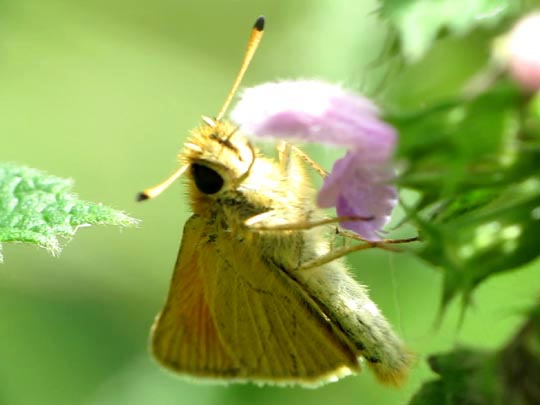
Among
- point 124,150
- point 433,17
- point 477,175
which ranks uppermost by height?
point 124,150

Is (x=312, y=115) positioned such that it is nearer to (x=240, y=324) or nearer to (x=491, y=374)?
(x=491, y=374)

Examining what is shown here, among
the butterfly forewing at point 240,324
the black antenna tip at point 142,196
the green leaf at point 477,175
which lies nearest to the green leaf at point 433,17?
the green leaf at point 477,175

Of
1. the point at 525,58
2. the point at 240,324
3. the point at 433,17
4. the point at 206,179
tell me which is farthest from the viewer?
the point at 240,324

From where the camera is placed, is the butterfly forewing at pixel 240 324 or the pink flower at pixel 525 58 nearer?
the pink flower at pixel 525 58

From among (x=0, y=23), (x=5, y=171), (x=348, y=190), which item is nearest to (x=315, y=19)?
(x=0, y=23)

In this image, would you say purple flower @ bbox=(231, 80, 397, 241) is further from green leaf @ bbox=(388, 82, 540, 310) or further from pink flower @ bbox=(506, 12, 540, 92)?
pink flower @ bbox=(506, 12, 540, 92)

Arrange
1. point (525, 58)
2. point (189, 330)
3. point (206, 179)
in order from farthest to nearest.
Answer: point (189, 330) < point (206, 179) < point (525, 58)

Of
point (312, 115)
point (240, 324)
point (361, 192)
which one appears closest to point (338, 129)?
point (312, 115)

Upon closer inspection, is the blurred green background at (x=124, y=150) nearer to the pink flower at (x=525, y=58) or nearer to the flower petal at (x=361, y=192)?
the flower petal at (x=361, y=192)

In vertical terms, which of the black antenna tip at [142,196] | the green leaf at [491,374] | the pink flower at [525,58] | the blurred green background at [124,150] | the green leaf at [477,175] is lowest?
the green leaf at [491,374]
